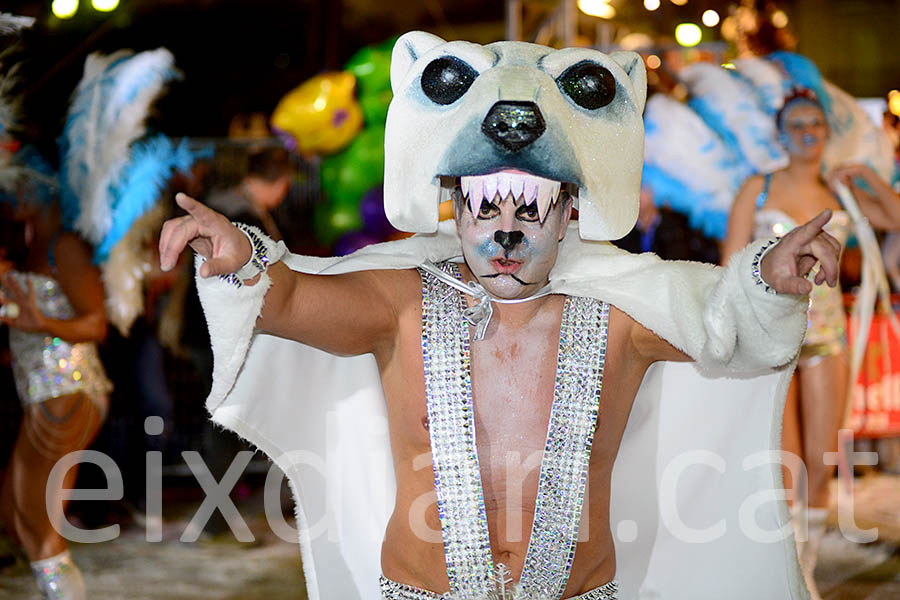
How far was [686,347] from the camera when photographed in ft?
6.43

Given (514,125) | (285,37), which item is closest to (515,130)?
(514,125)

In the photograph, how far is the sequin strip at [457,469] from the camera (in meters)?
1.96

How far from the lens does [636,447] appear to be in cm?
225

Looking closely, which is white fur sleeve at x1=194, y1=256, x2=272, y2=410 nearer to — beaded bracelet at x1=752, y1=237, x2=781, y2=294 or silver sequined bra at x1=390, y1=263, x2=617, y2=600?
silver sequined bra at x1=390, y1=263, x2=617, y2=600

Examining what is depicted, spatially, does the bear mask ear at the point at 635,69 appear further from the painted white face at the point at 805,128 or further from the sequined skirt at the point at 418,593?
the painted white face at the point at 805,128

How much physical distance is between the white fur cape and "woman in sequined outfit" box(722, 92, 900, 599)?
A: 1.50 meters

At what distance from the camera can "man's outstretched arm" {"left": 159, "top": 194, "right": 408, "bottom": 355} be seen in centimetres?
165

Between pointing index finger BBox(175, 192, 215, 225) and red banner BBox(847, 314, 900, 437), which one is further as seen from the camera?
red banner BBox(847, 314, 900, 437)

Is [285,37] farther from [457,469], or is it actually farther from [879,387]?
[457,469]

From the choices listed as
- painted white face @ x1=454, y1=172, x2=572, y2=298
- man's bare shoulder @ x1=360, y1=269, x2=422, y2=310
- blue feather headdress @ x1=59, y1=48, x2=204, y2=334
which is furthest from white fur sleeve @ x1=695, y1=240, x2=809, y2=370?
blue feather headdress @ x1=59, y1=48, x2=204, y2=334

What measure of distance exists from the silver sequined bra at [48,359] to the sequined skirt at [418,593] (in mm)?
1681

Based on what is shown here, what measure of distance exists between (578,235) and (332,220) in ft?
11.6

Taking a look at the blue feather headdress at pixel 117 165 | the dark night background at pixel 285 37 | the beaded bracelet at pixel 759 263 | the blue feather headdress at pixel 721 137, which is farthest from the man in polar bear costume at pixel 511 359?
the dark night background at pixel 285 37

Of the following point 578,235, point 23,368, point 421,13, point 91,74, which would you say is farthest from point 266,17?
point 578,235
